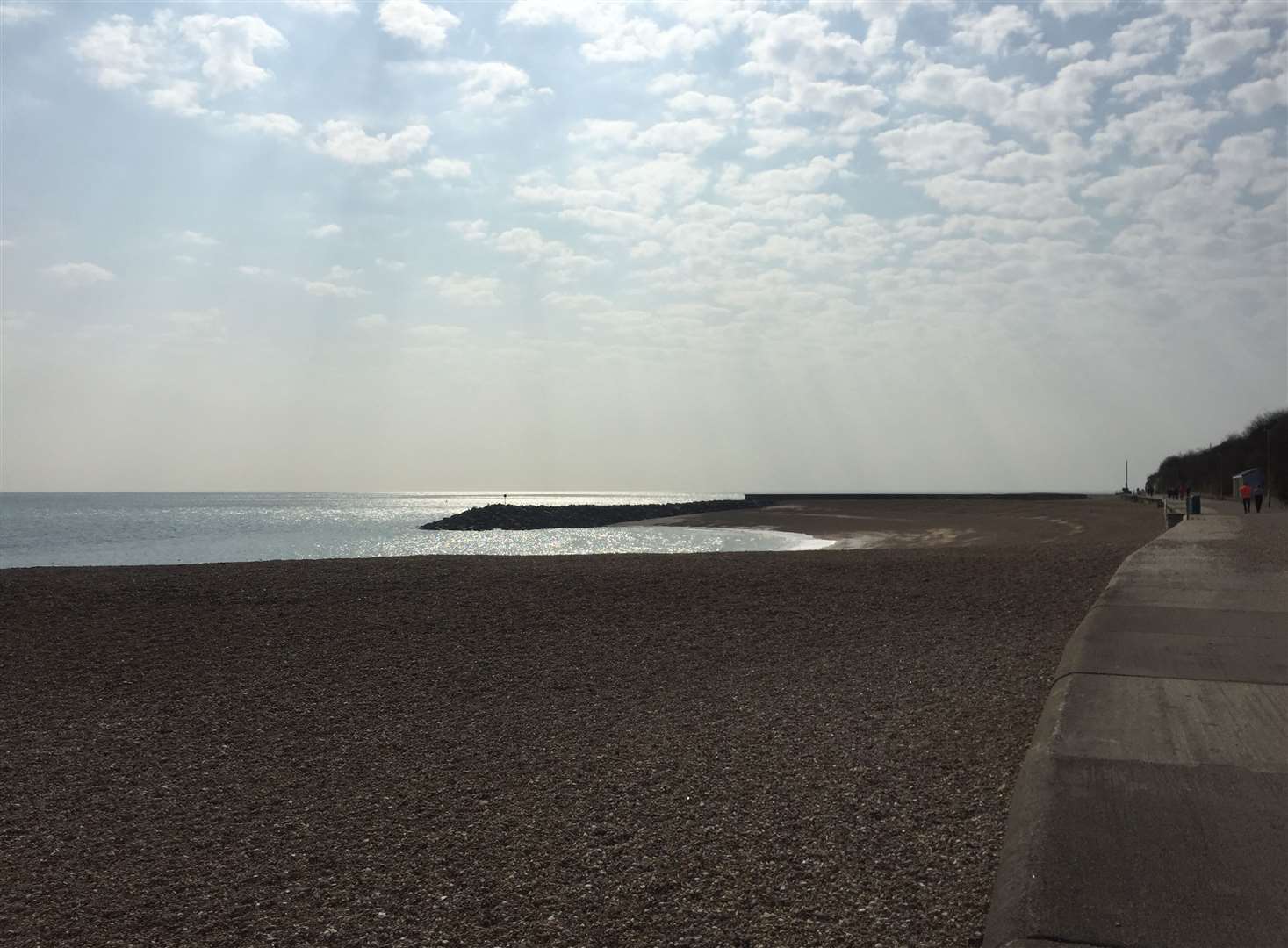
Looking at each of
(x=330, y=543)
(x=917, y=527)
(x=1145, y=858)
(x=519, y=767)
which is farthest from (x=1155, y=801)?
(x=330, y=543)

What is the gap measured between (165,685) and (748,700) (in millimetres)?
5175

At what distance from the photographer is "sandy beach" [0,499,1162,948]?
14.0 ft

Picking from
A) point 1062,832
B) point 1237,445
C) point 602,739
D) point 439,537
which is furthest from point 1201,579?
point 1237,445

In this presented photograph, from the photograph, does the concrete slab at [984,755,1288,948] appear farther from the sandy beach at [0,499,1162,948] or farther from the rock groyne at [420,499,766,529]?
the rock groyne at [420,499,766,529]

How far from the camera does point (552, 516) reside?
6981cm

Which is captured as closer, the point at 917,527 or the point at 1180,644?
the point at 1180,644

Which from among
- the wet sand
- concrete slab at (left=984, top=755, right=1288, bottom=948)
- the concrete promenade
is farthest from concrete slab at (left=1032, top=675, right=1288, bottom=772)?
the wet sand

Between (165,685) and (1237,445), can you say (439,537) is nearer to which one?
(165,685)

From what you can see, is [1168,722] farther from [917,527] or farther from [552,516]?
[552,516]

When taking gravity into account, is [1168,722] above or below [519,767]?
above

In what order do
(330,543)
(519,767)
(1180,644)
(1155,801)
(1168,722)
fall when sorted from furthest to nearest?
(330,543) < (1180,644) < (519,767) < (1168,722) < (1155,801)

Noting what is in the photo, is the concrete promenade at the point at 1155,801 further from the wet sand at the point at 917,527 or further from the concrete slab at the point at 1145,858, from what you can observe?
the wet sand at the point at 917,527

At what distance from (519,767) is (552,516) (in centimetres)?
6365

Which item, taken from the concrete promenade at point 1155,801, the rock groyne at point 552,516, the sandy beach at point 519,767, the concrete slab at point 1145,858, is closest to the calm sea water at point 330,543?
the rock groyne at point 552,516
